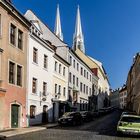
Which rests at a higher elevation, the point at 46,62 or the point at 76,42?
the point at 76,42

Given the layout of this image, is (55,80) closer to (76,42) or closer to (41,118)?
(41,118)

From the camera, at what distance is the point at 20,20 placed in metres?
33.2

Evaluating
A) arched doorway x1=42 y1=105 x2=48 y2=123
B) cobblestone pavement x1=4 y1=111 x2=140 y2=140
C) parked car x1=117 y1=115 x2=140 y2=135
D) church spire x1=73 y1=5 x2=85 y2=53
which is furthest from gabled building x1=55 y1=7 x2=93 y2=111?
church spire x1=73 y1=5 x2=85 y2=53

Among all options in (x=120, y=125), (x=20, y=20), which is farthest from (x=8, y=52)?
(x=120, y=125)

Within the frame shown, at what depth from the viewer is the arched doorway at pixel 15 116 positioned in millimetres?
31697

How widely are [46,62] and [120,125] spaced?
17552mm

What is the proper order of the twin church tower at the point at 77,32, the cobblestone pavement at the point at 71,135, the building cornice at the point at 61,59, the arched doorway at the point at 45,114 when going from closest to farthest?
the cobblestone pavement at the point at 71,135 < the arched doorway at the point at 45,114 < the building cornice at the point at 61,59 < the twin church tower at the point at 77,32

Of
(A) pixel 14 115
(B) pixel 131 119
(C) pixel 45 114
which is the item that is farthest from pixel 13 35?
(C) pixel 45 114

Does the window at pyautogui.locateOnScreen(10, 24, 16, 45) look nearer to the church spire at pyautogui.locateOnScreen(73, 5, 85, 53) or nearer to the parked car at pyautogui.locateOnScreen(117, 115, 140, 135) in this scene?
the parked car at pyautogui.locateOnScreen(117, 115, 140, 135)

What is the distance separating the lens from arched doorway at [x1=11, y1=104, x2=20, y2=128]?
31.7 metres

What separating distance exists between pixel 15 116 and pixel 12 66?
4304 mm

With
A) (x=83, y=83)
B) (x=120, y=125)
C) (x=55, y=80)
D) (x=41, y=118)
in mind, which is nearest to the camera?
(x=120, y=125)

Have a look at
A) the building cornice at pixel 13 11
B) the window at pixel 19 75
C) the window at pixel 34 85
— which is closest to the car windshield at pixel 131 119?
the window at pixel 19 75

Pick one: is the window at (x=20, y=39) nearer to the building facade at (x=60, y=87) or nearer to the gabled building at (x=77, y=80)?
the building facade at (x=60, y=87)
